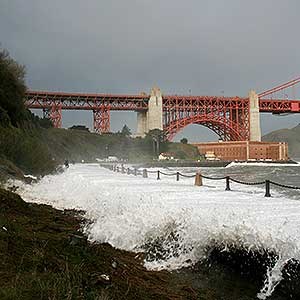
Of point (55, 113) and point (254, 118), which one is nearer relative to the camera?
point (55, 113)

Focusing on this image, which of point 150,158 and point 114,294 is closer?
point 114,294

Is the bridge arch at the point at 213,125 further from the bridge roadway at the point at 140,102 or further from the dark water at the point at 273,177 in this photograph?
the dark water at the point at 273,177

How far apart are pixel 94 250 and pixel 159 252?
4.27 ft

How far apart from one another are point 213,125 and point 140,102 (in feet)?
52.8

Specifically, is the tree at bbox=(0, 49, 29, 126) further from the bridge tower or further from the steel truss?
the bridge tower

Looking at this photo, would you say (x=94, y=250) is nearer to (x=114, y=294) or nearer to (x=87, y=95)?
(x=114, y=294)

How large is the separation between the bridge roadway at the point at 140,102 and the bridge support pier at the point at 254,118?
182cm

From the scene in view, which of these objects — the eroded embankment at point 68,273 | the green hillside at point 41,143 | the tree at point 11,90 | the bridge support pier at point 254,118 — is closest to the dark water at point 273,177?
the eroded embankment at point 68,273

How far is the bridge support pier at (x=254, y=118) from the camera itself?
302 feet

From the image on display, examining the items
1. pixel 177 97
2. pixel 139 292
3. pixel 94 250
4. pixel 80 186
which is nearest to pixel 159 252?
pixel 94 250

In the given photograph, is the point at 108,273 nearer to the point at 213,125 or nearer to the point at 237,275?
the point at 237,275

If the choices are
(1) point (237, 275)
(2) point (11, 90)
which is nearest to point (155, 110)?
(2) point (11, 90)

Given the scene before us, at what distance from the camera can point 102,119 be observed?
86.1 meters

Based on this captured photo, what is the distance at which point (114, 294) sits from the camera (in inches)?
139
